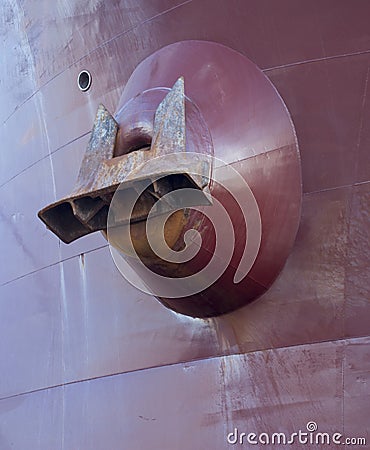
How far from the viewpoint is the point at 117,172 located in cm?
307

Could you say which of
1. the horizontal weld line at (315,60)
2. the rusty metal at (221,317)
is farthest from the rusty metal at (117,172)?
the horizontal weld line at (315,60)

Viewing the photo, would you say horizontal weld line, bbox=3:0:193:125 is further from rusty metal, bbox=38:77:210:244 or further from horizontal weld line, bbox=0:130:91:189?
rusty metal, bbox=38:77:210:244

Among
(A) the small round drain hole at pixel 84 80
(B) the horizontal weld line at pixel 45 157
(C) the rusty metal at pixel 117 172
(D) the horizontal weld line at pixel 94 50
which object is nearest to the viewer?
(C) the rusty metal at pixel 117 172

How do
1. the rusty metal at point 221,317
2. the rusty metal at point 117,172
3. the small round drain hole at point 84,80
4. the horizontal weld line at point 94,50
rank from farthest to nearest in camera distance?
the small round drain hole at point 84,80 < the horizontal weld line at point 94,50 < the rusty metal at point 221,317 < the rusty metal at point 117,172

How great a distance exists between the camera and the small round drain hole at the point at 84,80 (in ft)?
14.3

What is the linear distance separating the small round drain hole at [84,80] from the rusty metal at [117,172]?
104 cm

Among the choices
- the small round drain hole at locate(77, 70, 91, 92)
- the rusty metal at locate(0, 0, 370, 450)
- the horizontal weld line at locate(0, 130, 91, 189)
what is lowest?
the rusty metal at locate(0, 0, 370, 450)

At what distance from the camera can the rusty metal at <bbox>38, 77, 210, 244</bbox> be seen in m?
2.92

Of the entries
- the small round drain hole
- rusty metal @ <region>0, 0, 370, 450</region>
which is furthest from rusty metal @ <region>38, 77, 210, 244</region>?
the small round drain hole

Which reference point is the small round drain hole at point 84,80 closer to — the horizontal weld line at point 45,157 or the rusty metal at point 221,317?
the rusty metal at point 221,317

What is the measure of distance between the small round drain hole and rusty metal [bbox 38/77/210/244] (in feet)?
3.43

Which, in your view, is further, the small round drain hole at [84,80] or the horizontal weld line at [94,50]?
the small round drain hole at [84,80]

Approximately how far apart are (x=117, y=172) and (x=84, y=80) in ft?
4.81

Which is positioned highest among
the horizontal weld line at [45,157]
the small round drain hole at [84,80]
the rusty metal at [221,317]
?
the small round drain hole at [84,80]
